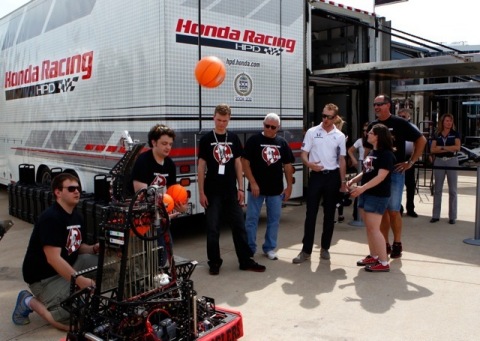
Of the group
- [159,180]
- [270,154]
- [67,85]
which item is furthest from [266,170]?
[67,85]

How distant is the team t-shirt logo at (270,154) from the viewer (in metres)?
5.28

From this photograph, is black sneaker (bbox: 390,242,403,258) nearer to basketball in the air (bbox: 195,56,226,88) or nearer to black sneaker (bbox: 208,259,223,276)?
black sneaker (bbox: 208,259,223,276)

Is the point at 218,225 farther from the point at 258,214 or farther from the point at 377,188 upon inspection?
the point at 377,188

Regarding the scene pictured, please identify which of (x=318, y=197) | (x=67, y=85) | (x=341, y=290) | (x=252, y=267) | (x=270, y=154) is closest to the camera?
(x=341, y=290)

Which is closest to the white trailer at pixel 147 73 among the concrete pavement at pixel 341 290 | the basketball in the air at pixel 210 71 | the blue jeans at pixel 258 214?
the basketball in the air at pixel 210 71

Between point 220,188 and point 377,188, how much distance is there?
158 cm

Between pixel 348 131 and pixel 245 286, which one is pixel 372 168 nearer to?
pixel 245 286

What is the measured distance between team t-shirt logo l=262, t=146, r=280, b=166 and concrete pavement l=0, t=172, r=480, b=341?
1.14 metres

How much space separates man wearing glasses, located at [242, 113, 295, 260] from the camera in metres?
5.28

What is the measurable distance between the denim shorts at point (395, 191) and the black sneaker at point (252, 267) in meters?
1.56

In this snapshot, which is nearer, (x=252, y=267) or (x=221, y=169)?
(x=221, y=169)

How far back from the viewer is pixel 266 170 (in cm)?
530

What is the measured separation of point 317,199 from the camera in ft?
17.7

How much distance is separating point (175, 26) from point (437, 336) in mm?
4179
